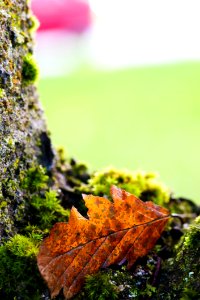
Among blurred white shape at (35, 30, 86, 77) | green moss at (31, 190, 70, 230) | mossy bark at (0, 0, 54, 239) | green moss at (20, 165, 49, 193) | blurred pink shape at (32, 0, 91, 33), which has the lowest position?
green moss at (31, 190, 70, 230)

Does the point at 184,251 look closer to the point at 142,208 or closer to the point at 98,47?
the point at 142,208

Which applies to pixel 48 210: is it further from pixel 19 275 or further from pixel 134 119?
pixel 134 119

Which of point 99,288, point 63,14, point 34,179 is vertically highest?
point 63,14

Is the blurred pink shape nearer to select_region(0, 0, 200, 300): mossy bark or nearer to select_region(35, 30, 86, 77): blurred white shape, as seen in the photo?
select_region(35, 30, 86, 77): blurred white shape

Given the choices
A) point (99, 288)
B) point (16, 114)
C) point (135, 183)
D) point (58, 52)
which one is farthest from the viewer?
point (58, 52)

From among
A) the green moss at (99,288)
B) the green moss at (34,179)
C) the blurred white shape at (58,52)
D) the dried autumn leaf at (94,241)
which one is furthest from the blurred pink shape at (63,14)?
the green moss at (99,288)

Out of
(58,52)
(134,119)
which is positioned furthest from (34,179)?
(58,52)

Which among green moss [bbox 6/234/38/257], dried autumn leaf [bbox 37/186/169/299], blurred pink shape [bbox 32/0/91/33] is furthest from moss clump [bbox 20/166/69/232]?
blurred pink shape [bbox 32/0/91/33]
